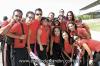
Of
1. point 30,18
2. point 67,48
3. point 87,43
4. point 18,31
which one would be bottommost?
point 67,48

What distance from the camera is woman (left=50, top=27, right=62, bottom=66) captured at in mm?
10328

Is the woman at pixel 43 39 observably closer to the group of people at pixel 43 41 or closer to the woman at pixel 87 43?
the group of people at pixel 43 41

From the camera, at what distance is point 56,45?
10.4 meters

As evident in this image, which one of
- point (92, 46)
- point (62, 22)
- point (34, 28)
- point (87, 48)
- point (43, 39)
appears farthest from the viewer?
point (62, 22)

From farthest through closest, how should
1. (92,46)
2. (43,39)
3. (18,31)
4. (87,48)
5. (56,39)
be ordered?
1. (56,39)
2. (43,39)
3. (18,31)
4. (92,46)
5. (87,48)

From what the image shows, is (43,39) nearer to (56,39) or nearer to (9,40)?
(56,39)

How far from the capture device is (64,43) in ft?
33.1

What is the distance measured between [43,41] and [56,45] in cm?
51

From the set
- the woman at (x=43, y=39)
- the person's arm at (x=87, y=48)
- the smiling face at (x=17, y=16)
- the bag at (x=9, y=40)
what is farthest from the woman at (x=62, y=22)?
the person's arm at (x=87, y=48)

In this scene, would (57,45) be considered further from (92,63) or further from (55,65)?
(92,63)

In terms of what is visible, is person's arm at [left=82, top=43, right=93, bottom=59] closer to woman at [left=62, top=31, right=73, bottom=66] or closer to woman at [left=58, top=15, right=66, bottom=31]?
woman at [left=62, top=31, right=73, bottom=66]

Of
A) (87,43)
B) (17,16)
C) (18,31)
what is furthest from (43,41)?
(87,43)

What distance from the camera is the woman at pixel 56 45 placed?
10.3m

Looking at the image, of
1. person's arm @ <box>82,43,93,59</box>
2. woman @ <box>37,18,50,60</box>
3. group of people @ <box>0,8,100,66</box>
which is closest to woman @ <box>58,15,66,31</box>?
group of people @ <box>0,8,100,66</box>
